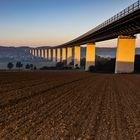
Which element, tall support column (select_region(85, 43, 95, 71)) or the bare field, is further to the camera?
tall support column (select_region(85, 43, 95, 71))

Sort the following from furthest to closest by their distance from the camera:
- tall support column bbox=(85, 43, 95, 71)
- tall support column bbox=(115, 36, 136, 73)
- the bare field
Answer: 1. tall support column bbox=(85, 43, 95, 71)
2. tall support column bbox=(115, 36, 136, 73)
3. the bare field

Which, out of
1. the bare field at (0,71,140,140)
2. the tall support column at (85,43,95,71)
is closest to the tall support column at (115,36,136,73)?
the tall support column at (85,43,95,71)

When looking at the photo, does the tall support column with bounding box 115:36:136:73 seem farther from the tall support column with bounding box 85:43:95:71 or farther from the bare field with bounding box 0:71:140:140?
the bare field with bounding box 0:71:140:140

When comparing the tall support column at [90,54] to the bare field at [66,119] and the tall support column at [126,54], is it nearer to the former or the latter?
the tall support column at [126,54]

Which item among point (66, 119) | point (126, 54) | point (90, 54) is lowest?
point (66, 119)

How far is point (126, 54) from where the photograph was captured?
76.6 m

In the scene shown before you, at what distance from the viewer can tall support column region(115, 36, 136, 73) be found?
75750 mm

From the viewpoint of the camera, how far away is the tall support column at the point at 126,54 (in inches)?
2982

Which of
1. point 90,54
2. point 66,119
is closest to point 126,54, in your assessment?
point 90,54

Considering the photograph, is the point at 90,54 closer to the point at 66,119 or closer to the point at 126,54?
the point at 126,54

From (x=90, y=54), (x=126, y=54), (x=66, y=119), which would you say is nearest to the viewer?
(x=66, y=119)

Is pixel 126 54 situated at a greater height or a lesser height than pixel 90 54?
greater

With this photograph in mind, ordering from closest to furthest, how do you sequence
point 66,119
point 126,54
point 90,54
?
point 66,119
point 126,54
point 90,54

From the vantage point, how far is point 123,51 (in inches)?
3022
